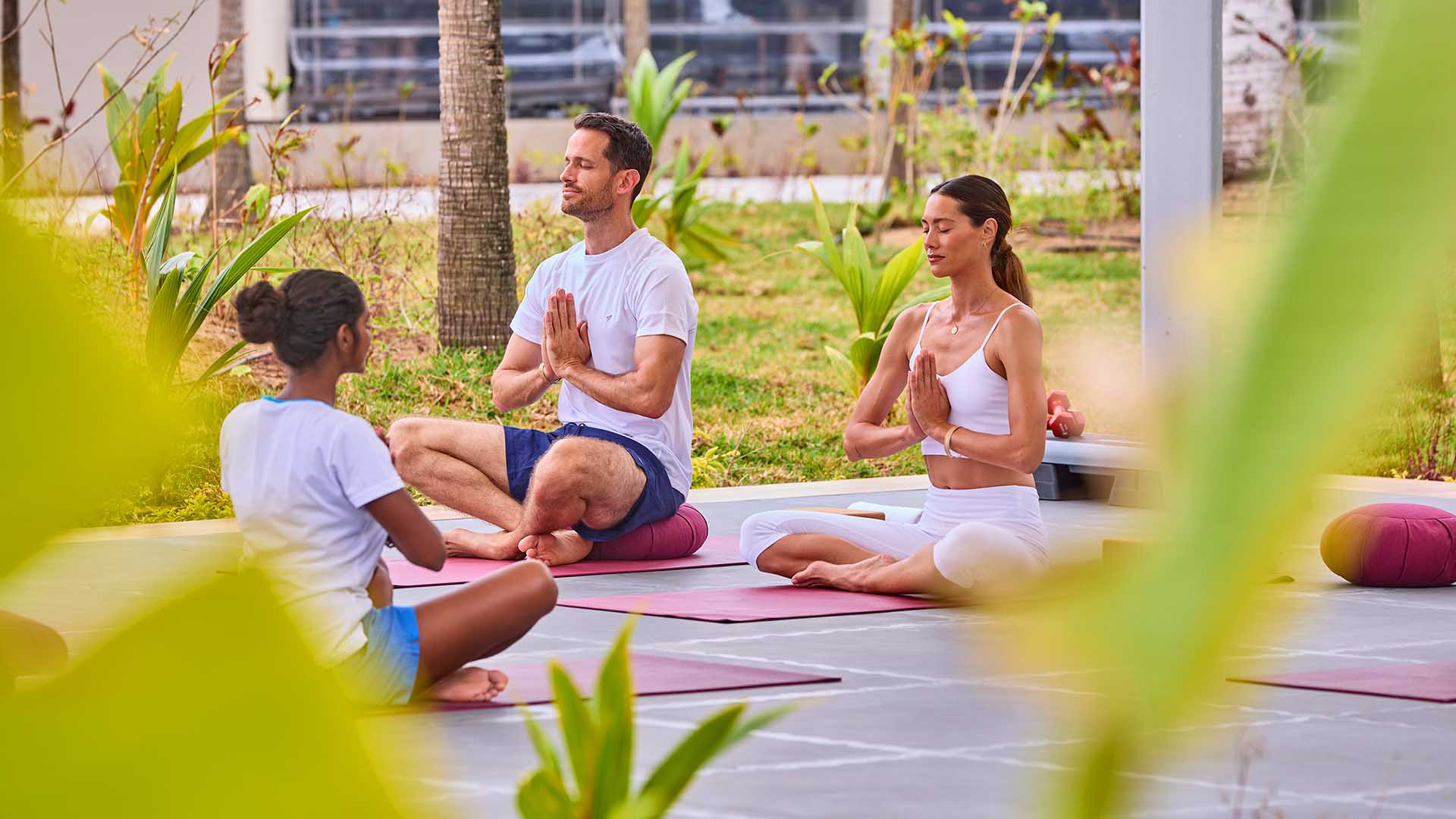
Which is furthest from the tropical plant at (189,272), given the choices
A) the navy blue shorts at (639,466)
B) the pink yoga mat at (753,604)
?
the pink yoga mat at (753,604)

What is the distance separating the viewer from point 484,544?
20.1 ft

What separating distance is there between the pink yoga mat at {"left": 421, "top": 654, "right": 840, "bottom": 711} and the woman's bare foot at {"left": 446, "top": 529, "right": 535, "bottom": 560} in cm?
165

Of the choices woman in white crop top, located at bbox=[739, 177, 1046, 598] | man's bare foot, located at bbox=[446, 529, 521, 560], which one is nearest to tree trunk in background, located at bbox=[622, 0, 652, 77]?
man's bare foot, located at bbox=[446, 529, 521, 560]

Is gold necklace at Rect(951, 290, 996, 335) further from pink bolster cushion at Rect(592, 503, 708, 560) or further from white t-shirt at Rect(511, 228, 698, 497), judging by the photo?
pink bolster cushion at Rect(592, 503, 708, 560)

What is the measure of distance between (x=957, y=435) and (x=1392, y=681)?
63.0 inches

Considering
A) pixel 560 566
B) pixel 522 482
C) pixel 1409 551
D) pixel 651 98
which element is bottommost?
pixel 560 566

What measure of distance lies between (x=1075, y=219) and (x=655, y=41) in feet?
30.7

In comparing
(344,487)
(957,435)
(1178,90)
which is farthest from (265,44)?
(344,487)

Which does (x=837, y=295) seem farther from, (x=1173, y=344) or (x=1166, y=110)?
(x=1173, y=344)

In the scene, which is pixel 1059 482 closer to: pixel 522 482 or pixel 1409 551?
pixel 1409 551

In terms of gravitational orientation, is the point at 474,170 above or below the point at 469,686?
above

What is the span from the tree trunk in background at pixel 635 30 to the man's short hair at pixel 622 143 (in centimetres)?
1665

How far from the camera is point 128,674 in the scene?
0.21 meters

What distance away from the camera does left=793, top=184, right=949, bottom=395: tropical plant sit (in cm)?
893
